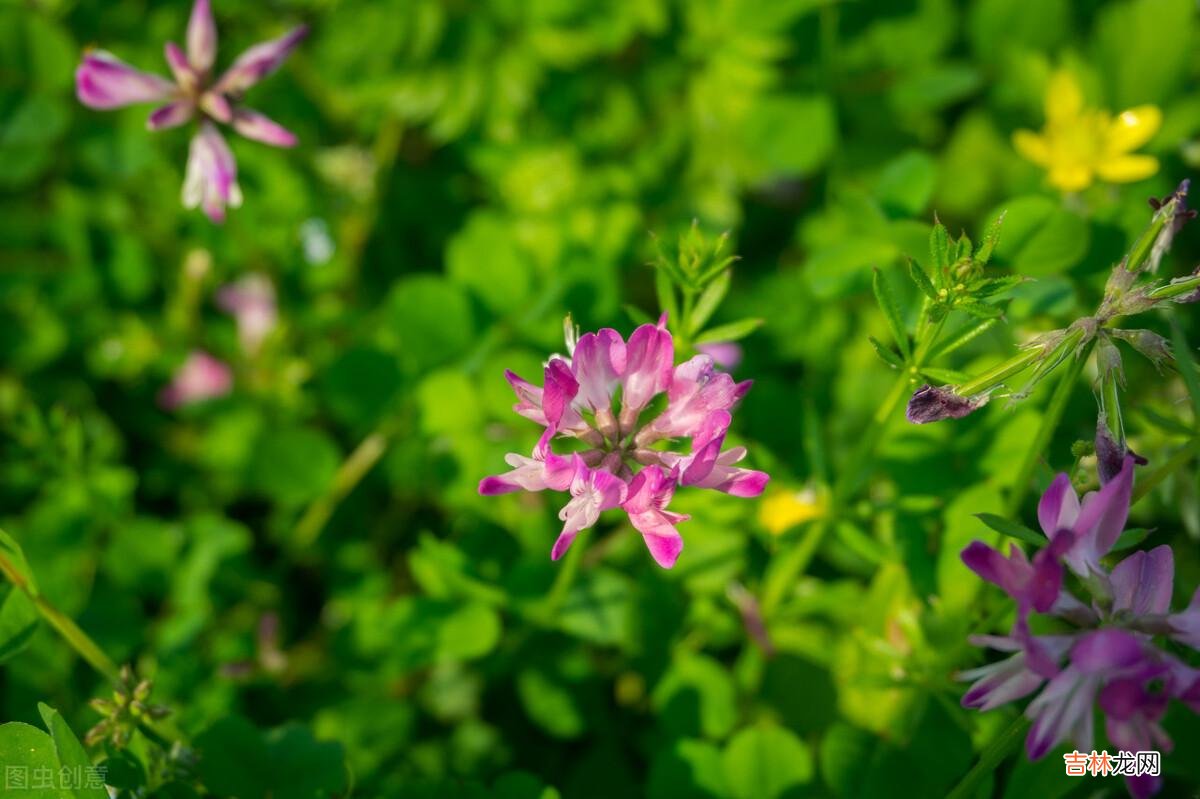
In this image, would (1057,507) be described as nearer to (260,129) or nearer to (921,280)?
(921,280)

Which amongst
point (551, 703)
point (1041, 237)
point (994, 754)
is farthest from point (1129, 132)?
point (551, 703)

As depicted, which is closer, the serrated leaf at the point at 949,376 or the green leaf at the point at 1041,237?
the serrated leaf at the point at 949,376

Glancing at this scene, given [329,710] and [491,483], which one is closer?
[491,483]

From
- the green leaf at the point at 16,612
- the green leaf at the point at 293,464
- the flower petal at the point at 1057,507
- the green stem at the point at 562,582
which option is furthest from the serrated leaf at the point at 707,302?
the green leaf at the point at 293,464

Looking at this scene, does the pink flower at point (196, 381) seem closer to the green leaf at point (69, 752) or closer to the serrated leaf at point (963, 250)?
the green leaf at point (69, 752)

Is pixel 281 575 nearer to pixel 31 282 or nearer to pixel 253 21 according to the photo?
pixel 31 282

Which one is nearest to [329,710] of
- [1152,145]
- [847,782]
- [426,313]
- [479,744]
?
[479,744]

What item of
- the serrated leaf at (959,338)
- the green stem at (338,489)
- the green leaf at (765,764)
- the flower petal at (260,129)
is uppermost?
the flower petal at (260,129)
